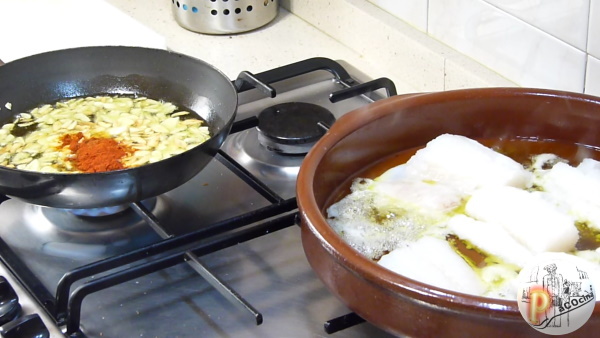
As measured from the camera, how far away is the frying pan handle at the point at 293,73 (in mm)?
1344

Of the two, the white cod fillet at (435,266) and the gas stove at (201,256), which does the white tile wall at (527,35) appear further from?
the white cod fillet at (435,266)

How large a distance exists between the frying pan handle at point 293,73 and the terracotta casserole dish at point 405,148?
1.12 feet

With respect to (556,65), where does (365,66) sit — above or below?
below

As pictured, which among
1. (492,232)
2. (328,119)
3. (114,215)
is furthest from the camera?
(328,119)

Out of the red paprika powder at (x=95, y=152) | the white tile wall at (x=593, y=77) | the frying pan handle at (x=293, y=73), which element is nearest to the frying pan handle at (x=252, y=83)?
the frying pan handle at (x=293, y=73)

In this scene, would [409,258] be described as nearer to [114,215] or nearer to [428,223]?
[428,223]

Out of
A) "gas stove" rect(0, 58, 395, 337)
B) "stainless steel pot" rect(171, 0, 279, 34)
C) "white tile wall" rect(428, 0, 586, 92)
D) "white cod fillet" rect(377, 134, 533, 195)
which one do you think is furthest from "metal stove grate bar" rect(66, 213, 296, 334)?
"stainless steel pot" rect(171, 0, 279, 34)

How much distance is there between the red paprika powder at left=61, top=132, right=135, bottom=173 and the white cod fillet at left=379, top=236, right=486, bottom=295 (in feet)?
1.37

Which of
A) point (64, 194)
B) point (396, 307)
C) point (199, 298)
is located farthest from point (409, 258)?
point (64, 194)

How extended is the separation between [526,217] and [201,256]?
38cm

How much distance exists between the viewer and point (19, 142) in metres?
1.14

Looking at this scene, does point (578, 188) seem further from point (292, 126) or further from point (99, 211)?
point (99, 211)

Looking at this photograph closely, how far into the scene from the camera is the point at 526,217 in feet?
2.81

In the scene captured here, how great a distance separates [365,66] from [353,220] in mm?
610
